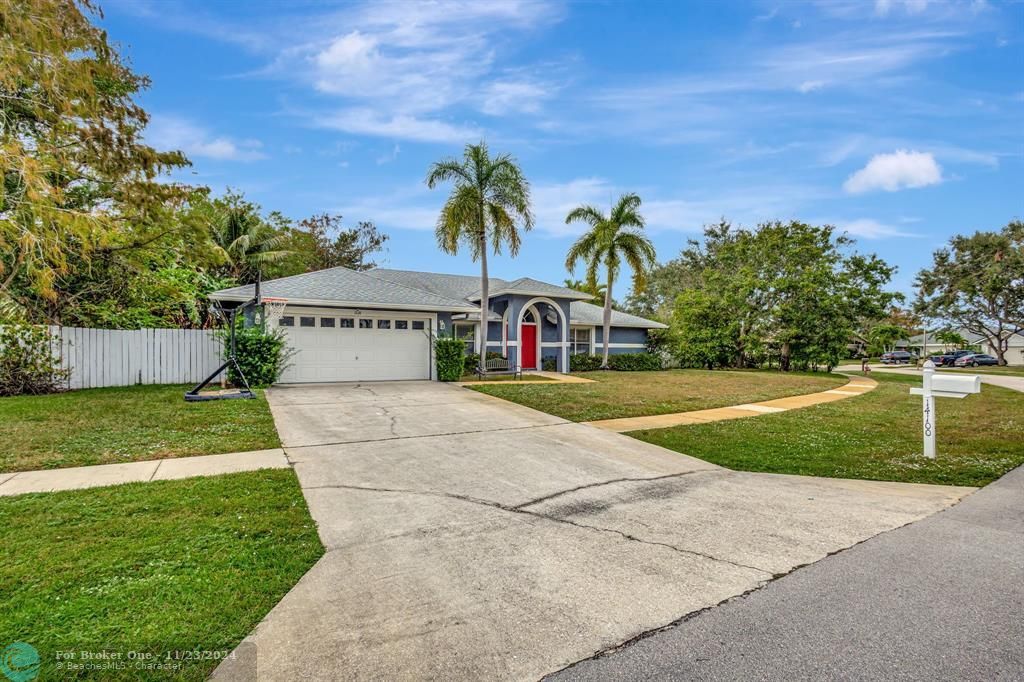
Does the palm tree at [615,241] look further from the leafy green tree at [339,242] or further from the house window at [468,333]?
the leafy green tree at [339,242]

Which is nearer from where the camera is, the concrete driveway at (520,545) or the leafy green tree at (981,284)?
the concrete driveway at (520,545)

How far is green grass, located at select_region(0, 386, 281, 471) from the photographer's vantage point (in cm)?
651

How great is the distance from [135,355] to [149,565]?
1313cm

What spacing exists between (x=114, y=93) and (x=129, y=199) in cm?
315

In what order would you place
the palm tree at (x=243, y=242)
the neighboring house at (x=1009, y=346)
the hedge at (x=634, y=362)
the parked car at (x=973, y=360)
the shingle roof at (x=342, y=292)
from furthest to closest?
the neighboring house at (x=1009, y=346) → the parked car at (x=973, y=360) → the palm tree at (x=243, y=242) → the hedge at (x=634, y=362) → the shingle roof at (x=342, y=292)

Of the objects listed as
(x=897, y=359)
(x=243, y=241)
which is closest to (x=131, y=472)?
(x=243, y=241)

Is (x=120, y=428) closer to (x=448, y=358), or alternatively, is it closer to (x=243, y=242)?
(x=448, y=358)

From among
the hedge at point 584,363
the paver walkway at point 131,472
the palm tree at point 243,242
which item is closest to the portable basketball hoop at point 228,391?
the paver walkway at point 131,472

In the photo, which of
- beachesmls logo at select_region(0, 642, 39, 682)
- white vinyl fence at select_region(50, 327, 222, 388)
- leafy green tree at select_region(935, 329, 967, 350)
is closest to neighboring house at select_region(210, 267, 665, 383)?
white vinyl fence at select_region(50, 327, 222, 388)

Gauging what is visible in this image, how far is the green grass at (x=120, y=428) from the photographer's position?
6.51 meters

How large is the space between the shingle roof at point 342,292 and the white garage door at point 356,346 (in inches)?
24.9

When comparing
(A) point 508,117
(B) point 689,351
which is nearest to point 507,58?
(A) point 508,117

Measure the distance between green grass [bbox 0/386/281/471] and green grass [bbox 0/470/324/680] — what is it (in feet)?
5.78

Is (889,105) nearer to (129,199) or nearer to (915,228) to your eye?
(915,228)
